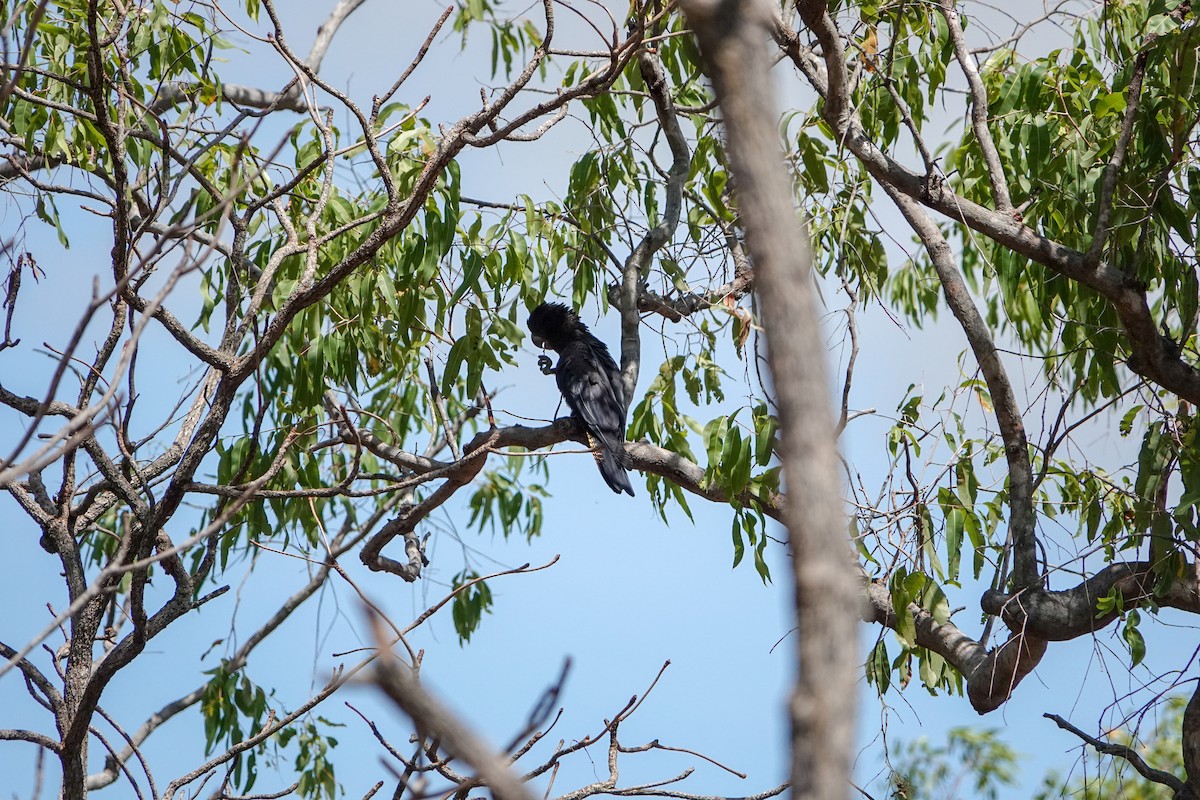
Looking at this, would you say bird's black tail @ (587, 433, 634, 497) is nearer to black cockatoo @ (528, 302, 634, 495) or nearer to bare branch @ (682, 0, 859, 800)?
black cockatoo @ (528, 302, 634, 495)

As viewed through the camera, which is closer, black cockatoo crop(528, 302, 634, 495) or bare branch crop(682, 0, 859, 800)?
bare branch crop(682, 0, 859, 800)

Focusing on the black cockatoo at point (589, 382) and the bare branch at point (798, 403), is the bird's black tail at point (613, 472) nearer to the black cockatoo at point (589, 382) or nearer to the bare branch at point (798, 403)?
the black cockatoo at point (589, 382)

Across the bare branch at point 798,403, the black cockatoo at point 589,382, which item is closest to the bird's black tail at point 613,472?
the black cockatoo at point 589,382

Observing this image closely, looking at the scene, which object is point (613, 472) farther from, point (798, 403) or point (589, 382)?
point (798, 403)

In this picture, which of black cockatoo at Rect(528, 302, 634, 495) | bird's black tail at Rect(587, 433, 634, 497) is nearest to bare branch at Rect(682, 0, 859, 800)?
black cockatoo at Rect(528, 302, 634, 495)

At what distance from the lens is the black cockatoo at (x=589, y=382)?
4547 mm

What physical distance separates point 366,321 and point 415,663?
2.42 m

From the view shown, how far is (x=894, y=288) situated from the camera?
5.43 m

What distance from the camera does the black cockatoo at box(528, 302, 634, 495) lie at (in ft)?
14.9

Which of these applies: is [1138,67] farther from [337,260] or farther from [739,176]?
[739,176]

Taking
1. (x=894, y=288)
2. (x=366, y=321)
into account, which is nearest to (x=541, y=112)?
(x=366, y=321)

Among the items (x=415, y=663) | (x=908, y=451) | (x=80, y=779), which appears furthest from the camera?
(x=908, y=451)

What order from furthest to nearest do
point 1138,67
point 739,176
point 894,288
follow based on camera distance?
point 894,288, point 1138,67, point 739,176

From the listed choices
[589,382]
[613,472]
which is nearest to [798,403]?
[613,472]
